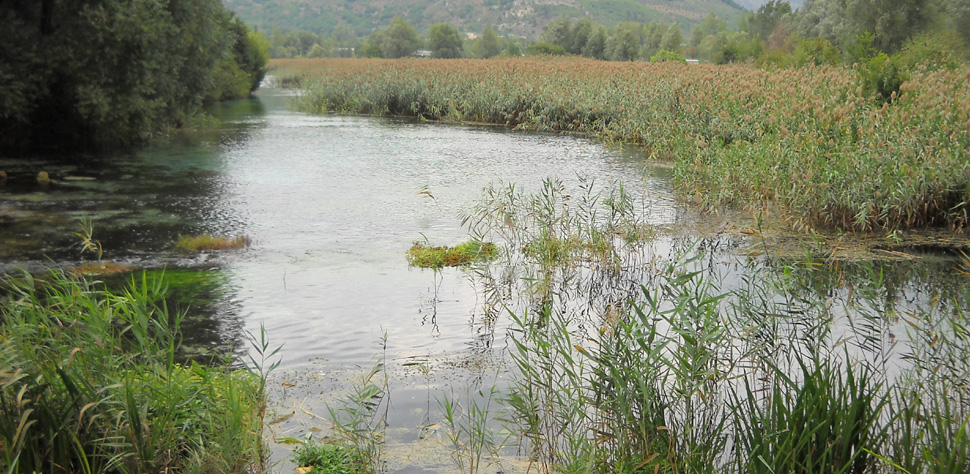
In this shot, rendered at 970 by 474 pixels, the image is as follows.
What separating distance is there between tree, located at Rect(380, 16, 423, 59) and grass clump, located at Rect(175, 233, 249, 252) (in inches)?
3080

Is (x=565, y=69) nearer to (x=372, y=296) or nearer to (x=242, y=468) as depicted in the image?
(x=372, y=296)

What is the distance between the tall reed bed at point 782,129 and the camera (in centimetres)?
911

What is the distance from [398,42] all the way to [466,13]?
81.4 metres

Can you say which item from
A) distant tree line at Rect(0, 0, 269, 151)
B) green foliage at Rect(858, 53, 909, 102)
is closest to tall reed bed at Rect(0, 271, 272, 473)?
distant tree line at Rect(0, 0, 269, 151)

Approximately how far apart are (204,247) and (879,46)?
34240 mm

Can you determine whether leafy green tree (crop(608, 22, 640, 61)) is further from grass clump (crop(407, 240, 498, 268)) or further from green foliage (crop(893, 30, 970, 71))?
grass clump (crop(407, 240, 498, 268))

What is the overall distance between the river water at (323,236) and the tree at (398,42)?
68.4m

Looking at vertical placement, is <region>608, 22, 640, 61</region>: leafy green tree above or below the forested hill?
below

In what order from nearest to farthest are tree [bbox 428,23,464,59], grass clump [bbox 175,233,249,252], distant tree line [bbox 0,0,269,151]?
1. grass clump [bbox 175,233,249,252]
2. distant tree line [bbox 0,0,269,151]
3. tree [bbox 428,23,464,59]

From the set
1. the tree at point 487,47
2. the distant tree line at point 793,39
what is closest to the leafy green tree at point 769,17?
the distant tree line at point 793,39

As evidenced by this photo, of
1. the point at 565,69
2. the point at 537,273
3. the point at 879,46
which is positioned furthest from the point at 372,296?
the point at 879,46

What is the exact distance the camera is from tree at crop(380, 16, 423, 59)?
281 feet

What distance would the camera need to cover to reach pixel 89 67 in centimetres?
1504

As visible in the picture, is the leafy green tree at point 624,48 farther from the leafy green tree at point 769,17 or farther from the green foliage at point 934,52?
the green foliage at point 934,52
